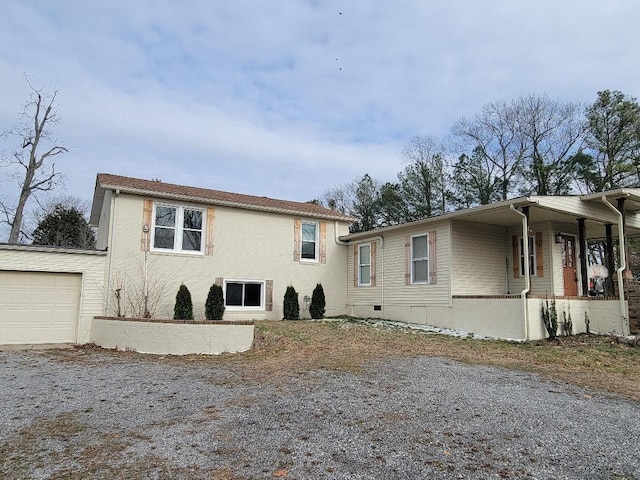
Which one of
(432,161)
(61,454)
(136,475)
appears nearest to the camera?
(136,475)

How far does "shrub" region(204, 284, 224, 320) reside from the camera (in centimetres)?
1289

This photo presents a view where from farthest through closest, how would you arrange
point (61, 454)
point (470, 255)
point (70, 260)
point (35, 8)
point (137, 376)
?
point (470, 255)
point (70, 260)
point (35, 8)
point (137, 376)
point (61, 454)

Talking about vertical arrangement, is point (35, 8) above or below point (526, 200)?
above

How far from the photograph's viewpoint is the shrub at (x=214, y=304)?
42.3ft

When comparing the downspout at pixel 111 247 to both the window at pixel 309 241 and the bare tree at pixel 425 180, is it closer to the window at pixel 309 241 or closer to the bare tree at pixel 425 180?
the window at pixel 309 241

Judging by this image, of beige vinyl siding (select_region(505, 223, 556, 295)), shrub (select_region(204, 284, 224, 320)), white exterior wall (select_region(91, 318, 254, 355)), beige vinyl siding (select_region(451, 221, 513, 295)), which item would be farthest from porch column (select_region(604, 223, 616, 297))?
shrub (select_region(204, 284, 224, 320))

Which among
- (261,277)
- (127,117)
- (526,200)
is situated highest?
(127,117)

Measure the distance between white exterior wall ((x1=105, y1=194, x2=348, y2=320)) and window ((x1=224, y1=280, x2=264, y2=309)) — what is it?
0.70 ft

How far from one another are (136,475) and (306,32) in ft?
32.6

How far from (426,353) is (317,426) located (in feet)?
16.0

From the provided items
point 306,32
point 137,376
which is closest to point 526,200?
point 306,32

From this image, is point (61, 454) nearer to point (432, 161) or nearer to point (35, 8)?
point (35, 8)

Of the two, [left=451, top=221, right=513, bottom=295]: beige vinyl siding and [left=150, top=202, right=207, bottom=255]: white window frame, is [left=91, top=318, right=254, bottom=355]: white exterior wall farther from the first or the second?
[left=451, top=221, right=513, bottom=295]: beige vinyl siding

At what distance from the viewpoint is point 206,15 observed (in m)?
9.80
